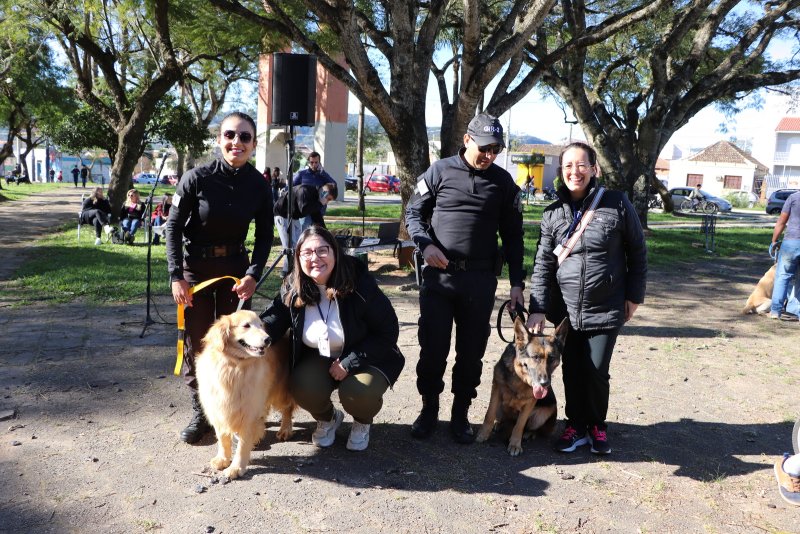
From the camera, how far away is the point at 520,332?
3.75m

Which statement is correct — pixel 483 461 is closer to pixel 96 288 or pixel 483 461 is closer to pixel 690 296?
pixel 96 288

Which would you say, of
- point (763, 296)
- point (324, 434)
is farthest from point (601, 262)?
point (763, 296)

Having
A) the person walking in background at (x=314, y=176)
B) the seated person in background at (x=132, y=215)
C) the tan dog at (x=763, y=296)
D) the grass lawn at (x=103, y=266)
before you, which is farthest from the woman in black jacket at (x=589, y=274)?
the seated person in background at (x=132, y=215)

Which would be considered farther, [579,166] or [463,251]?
[463,251]

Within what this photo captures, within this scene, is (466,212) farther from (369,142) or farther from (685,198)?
(369,142)

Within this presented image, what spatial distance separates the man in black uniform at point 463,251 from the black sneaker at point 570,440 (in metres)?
0.56

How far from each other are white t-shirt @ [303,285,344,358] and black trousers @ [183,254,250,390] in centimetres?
53

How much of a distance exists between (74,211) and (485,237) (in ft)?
71.5

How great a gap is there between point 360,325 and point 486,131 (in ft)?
4.52

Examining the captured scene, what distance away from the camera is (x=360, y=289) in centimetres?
378

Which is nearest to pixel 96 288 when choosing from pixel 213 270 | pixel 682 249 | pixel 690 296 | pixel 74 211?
pixel 213 270

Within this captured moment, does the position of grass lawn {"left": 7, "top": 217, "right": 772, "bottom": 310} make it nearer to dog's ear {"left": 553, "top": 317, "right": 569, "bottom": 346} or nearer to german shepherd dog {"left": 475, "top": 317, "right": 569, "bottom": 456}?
german shepherd dog {"left": 475, "top": 317, "right": 569, "bottom": 456}

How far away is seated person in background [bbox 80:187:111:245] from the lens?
1319cm

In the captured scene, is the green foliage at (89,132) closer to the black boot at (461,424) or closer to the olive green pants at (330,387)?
the olive green pants at (330,387)
